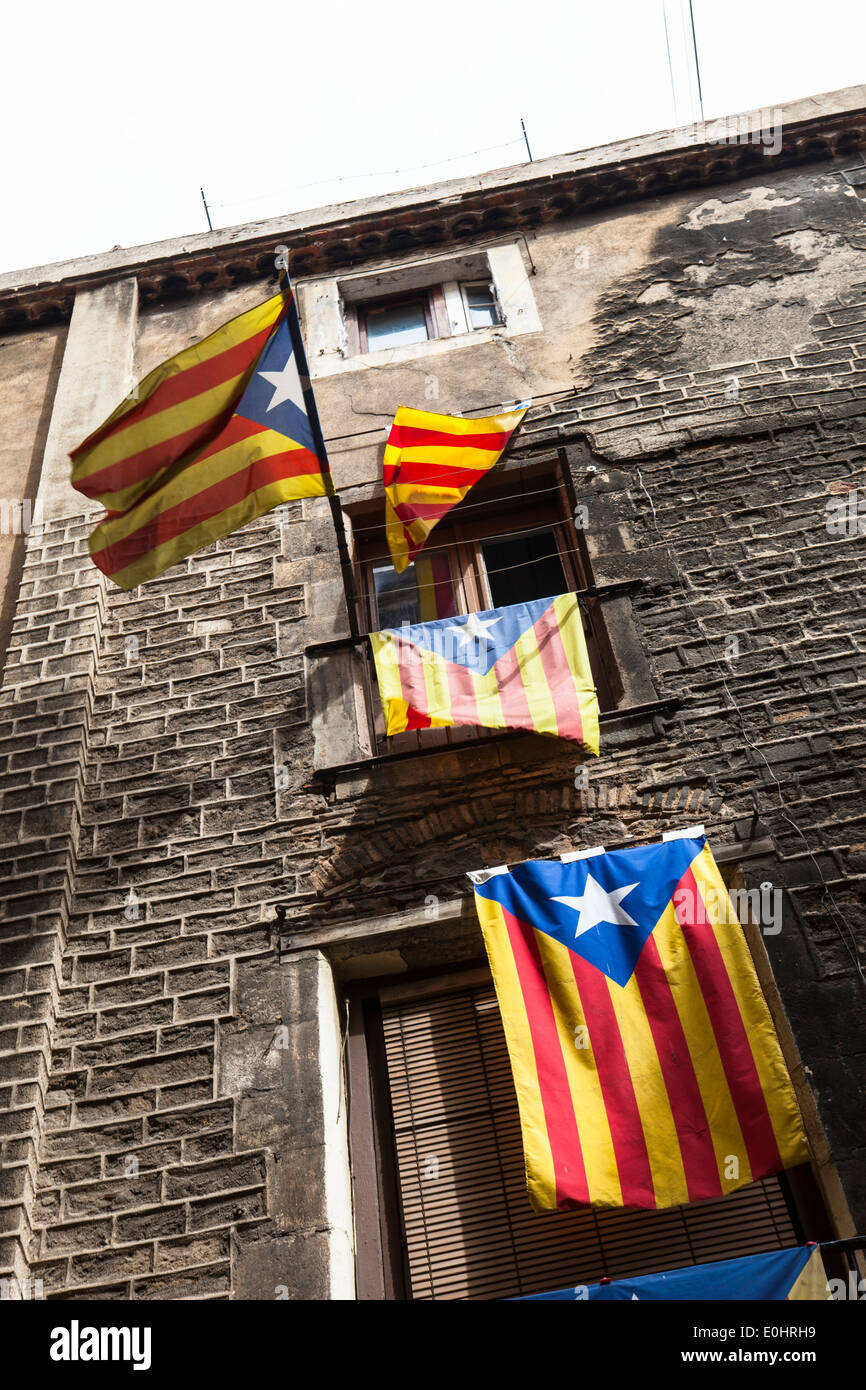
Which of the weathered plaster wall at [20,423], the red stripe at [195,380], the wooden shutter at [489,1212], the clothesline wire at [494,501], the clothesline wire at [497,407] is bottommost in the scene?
the wooden shutter at [489,1212]

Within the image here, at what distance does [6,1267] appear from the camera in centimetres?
454

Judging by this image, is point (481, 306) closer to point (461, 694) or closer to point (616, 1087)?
point (461, 694)

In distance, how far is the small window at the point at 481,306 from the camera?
27.5ft

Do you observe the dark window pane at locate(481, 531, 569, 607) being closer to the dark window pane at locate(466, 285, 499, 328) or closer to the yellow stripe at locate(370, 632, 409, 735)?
the yellow stripe at locate(370, 632, 409, 735)

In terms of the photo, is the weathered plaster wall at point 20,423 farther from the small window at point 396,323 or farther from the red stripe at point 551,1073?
the red stripe at point 551,1073

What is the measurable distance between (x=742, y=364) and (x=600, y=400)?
3.15 ft

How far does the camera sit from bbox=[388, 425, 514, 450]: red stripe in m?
7.06

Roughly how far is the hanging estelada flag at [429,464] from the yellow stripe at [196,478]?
93 centimetres

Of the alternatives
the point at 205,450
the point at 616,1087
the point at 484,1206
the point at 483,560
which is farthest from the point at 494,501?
the point at 484,1206

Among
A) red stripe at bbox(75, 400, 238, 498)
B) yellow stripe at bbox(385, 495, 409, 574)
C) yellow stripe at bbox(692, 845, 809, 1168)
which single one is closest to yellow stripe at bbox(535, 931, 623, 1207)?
yellow stripe at bbox(692, 845, 809, 1168)

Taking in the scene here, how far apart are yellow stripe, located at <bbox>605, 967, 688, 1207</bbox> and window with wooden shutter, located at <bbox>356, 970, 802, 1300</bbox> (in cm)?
38

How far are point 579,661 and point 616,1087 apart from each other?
2.22 metres

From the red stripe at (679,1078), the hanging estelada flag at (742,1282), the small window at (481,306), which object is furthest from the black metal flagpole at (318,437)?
the hanging estelada flag at (742,1282)
